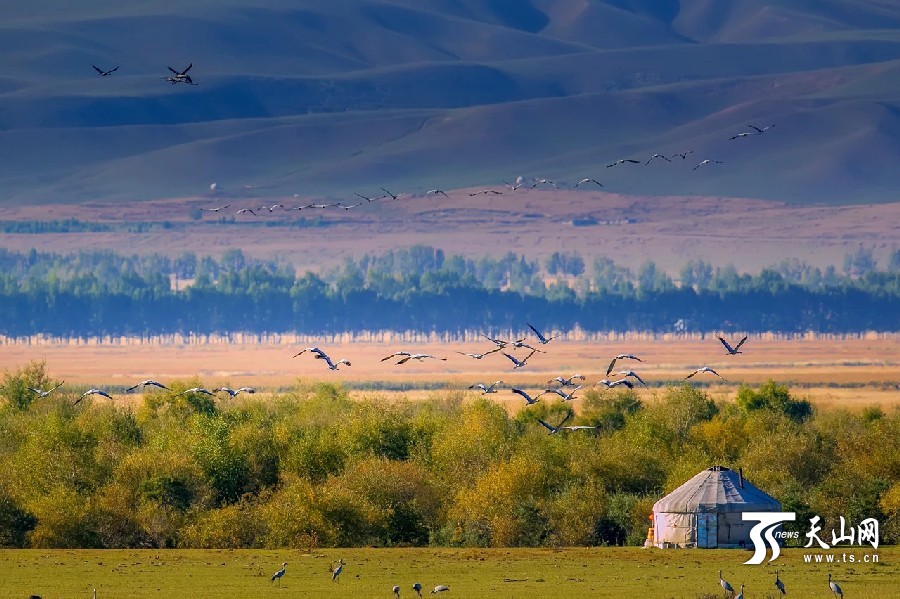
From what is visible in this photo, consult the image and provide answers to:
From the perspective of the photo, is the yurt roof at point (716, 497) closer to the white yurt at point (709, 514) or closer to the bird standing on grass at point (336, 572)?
the white yurt at point (709, 514)

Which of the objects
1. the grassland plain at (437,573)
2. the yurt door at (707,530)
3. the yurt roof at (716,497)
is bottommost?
the grassland plain at (437,573)

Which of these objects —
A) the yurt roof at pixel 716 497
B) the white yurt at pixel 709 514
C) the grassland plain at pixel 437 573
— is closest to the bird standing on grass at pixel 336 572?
the grassland plain at pixel 437 573

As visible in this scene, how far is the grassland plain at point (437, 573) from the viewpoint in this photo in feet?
224

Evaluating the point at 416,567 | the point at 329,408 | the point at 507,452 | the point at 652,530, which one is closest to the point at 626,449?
the point at 507,452

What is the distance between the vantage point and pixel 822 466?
103 metres

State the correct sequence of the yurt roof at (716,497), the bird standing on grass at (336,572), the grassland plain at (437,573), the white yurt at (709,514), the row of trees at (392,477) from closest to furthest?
the grassland plain at (437,573)
the bird standing on grass at (336,572)
the white yurt at (709,514)
the yurt roof at (716,497)
the row of trees at (392,477)

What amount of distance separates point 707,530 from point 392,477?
52.0 ft

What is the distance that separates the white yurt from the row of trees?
99.1 inches

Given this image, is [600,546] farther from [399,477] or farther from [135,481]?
[135,481]

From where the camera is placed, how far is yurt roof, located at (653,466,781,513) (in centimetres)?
8688

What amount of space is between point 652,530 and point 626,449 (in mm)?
14067

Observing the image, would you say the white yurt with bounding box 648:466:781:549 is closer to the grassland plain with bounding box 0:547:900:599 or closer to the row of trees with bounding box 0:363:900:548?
the grassland plain with bounding box 0:547:900:599

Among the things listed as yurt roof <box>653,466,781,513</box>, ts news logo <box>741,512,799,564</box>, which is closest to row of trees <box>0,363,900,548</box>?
yurt roof <box>653,466,781,513</box>

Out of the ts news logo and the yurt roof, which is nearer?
the ts news logo
